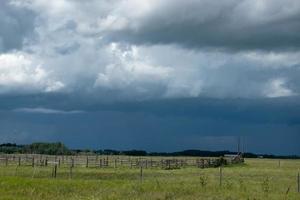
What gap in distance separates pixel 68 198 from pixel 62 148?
172 m

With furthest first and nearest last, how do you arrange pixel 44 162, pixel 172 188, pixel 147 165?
pixel 147 165 → pixel 44 162 → pixel 172 188

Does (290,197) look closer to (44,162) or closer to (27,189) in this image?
(27,189)

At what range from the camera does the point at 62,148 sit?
196 meters

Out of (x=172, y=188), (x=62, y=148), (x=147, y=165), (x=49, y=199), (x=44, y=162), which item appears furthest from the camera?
(x=62, y=148)

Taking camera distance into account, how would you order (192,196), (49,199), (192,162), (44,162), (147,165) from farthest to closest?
(192,162)
(147,165)
(44,162)
(192,196)
(49,199)

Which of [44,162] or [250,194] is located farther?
[44,162]

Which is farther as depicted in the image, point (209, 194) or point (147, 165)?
point (147, 165)

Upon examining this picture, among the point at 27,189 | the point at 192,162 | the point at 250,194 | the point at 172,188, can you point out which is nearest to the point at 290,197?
the point at 250,194

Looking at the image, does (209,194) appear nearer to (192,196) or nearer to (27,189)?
(192,196)

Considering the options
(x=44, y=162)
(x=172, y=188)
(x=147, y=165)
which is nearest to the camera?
(x=172, y=188)

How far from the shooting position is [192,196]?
29.4 metres

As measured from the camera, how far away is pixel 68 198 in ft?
88.2

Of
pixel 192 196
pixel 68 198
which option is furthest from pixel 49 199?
pixel 192 196

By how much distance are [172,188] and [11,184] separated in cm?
978
